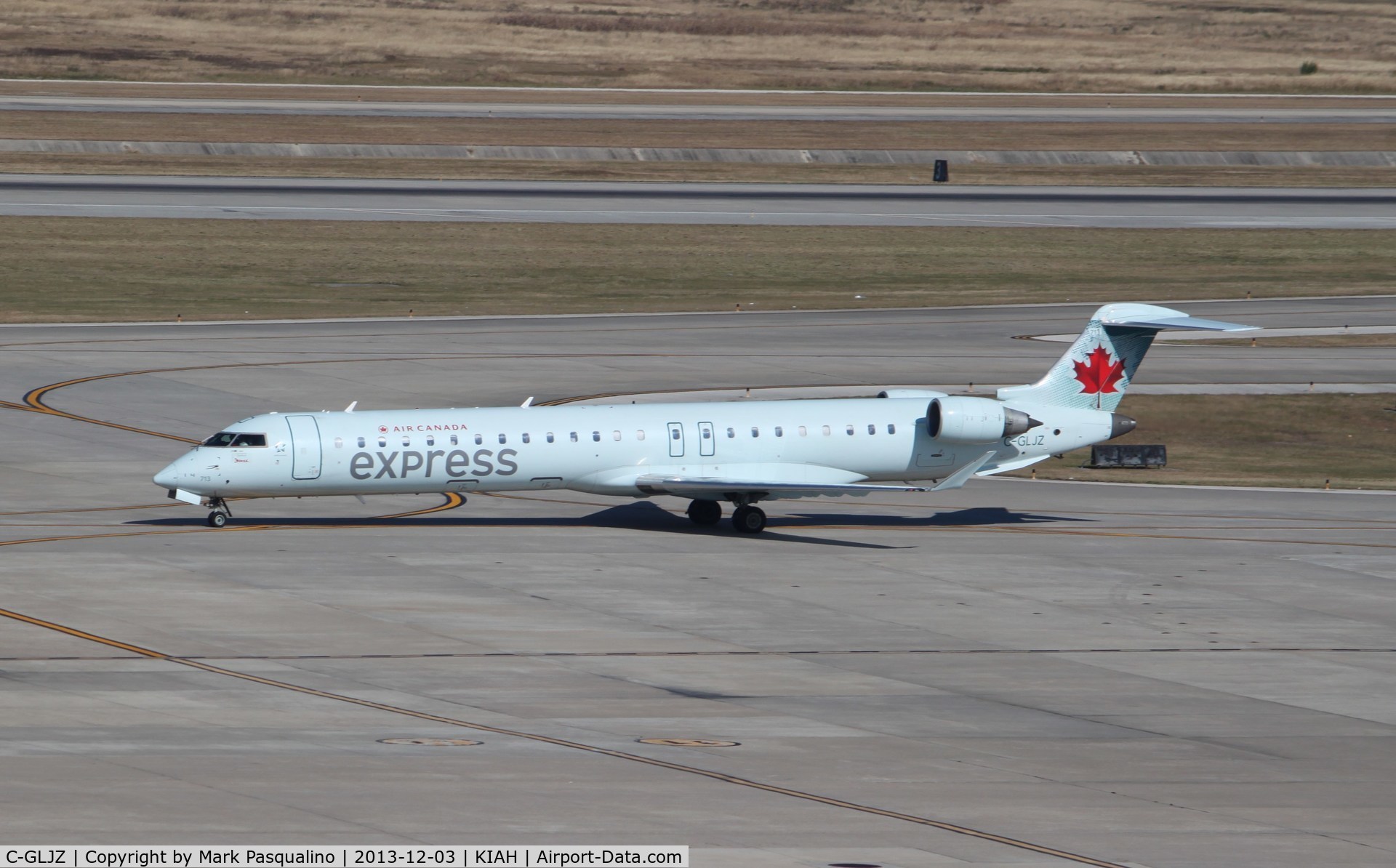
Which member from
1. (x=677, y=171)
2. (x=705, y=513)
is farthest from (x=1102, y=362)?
(x=677, y=171)

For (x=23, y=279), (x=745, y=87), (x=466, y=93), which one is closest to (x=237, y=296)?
(x=23, y=279)

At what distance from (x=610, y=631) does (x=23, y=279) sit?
54.7 meters

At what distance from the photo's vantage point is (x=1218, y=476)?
53.3m

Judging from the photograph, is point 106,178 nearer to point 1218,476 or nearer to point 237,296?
point 237,296

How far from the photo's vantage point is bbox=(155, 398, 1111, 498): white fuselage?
4153cm

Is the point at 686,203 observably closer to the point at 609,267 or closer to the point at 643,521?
the point at 609,267

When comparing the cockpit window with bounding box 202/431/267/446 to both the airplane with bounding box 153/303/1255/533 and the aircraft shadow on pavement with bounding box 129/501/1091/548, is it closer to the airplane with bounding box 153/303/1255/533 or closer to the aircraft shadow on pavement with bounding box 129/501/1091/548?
the airplane with bounding box 153/303/1255/533

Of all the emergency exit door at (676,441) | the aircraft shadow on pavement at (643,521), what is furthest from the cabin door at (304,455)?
the emergency exit door at (676,441)

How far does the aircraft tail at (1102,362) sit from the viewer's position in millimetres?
46156

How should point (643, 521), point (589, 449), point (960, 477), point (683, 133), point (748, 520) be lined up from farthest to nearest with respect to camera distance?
1. point (683, 133)
2. point (643, 521)
3. point (748, 520)
4. point (589, 449)
5. point (960, 477)

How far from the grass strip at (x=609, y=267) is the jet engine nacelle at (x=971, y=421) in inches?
1396

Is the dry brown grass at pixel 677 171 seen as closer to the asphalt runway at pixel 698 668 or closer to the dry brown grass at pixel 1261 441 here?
the dry brown grass at pixel 1261 441

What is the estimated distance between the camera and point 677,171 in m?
113

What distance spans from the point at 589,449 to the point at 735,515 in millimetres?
3873
